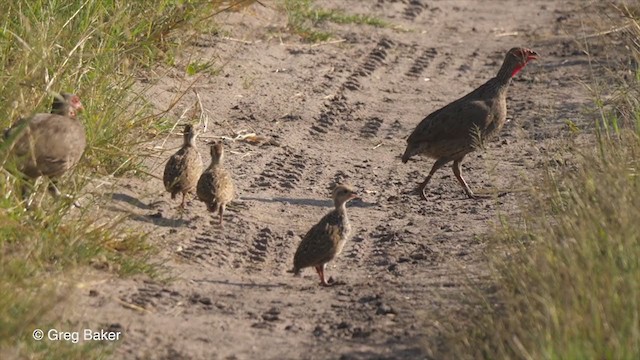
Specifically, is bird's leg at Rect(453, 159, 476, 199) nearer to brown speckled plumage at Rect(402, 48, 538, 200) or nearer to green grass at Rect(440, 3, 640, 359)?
brown speckled plumage at Rect(402, 48, 538, 200)

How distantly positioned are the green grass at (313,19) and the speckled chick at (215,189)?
5.71m

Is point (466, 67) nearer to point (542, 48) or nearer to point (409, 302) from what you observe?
point (542, 48)

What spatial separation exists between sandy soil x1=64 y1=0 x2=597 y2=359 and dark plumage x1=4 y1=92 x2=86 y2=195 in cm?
40

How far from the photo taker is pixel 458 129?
10727 mm

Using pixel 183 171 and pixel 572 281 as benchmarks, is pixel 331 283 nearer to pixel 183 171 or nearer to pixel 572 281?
pixel 183 171

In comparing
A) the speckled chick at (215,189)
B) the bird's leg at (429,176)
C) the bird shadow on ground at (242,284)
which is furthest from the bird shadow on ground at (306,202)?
the bird shadow on ground at (242,284)

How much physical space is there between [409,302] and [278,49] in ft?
22.8

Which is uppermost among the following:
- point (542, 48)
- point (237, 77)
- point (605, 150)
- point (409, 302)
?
point (605, 150)

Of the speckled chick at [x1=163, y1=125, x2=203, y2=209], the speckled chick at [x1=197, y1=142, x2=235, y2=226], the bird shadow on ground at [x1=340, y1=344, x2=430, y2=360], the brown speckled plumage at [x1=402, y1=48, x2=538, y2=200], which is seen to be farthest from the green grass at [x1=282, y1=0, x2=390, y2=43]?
the bird shadow on ground at [x1=340, y1=344, x2=430, y2=360]

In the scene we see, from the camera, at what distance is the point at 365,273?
870 cm

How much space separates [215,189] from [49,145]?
4.92 ft

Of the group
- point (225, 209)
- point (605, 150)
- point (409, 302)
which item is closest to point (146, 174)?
point (225, 209)

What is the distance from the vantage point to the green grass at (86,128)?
6562mm

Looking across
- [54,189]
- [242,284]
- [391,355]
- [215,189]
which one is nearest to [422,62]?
[215,189]
